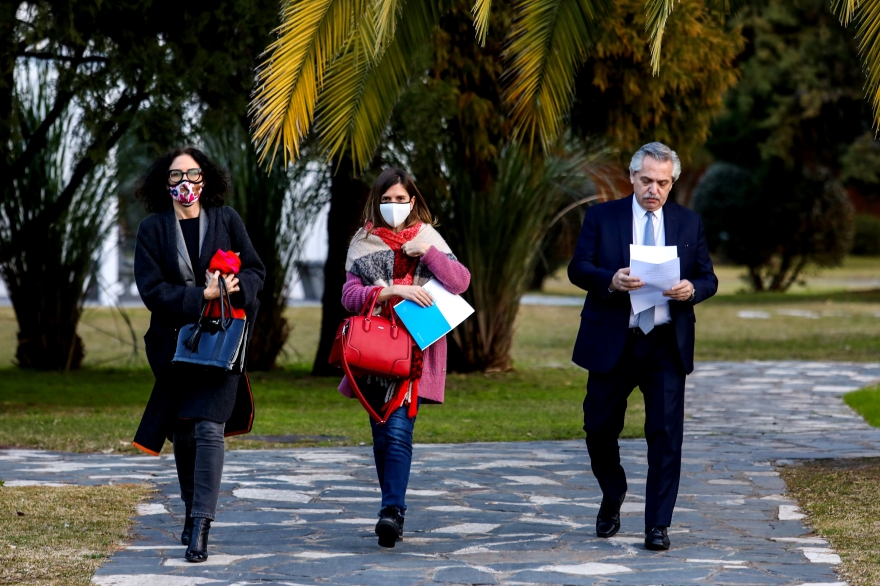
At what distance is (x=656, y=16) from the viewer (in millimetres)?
7258

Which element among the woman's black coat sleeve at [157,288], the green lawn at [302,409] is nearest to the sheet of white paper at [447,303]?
the woman's black coat sleeve at [157,288]

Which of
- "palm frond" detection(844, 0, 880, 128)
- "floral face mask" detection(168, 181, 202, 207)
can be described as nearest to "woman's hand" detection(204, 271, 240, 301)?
"floral face mask" detection(168, 181, 202, 207)

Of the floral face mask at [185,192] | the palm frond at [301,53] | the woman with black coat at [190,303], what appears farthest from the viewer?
the palm frond at [301,53]

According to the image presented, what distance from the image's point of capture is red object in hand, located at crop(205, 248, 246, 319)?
579 cm

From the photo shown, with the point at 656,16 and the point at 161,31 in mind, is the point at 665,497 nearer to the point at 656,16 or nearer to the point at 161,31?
the point at 656,16

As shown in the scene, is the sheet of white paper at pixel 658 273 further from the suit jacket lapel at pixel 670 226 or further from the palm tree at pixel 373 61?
the palm tree at pixel 373 61

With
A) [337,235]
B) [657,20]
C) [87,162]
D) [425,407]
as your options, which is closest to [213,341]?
[657,20]

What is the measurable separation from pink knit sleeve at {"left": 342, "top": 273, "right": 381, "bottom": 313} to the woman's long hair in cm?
27

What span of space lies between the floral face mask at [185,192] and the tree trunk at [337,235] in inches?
348

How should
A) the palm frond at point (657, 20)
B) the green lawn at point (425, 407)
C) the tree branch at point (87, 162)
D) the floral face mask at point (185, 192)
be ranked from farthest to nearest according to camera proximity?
the tree branch at point (87, 162) < the green lawn at point (425, 407) < the palm frond at point (657, 20) < the floral face mask at point (185, 192)

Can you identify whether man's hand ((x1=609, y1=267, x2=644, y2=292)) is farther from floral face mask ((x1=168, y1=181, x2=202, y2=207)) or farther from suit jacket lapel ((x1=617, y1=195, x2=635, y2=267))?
floral face mask ((x1=168, y1=181, x2=202, y2=207))

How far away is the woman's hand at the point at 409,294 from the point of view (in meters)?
6.09

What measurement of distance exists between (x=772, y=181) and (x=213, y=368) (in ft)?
99.0

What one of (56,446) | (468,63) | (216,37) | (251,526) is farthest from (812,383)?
(251,526)
